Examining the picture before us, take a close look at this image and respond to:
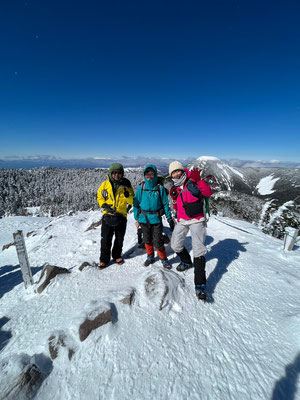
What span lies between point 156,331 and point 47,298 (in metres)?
2.64

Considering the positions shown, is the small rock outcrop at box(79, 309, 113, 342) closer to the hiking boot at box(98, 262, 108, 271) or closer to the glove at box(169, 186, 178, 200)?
the hiking boot at box(98, 262, 108, 271)

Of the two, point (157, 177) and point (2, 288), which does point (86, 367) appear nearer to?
point (157, 177)

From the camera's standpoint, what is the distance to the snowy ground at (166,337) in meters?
2.09

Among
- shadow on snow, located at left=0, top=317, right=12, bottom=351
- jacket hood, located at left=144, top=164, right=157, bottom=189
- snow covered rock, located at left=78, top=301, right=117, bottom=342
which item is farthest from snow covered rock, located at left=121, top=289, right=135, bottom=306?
jacket hood, located at left=144, top=164, right=157, bottom=189

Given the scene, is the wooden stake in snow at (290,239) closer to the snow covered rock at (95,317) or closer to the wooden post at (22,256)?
the snow covered rock at (95,317)

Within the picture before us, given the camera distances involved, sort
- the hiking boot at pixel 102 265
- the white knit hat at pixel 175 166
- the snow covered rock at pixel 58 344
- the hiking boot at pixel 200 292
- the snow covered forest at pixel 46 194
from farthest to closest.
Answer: the snow covered forest at pixel 46 194 → the hiking boot at pixel 102 265 → the white knit hat at pixel 175 166 → the hiking boot at pixel 200 292 → the snow covered rock at pixel 58 344

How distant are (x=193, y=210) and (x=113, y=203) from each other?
86.3 inches

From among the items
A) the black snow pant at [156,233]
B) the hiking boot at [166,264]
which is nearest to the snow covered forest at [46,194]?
the black snow pant at [156,233]

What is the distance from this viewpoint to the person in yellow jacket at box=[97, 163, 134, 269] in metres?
4.52

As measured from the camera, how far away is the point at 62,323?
2.97 m

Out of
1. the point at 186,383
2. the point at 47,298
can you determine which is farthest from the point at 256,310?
the point at 47,298

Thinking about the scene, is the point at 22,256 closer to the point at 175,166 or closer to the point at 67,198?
the point at 175,166

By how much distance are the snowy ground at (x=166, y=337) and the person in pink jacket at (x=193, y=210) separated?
621 mm

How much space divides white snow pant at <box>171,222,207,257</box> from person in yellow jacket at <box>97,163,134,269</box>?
1618 millimetres
